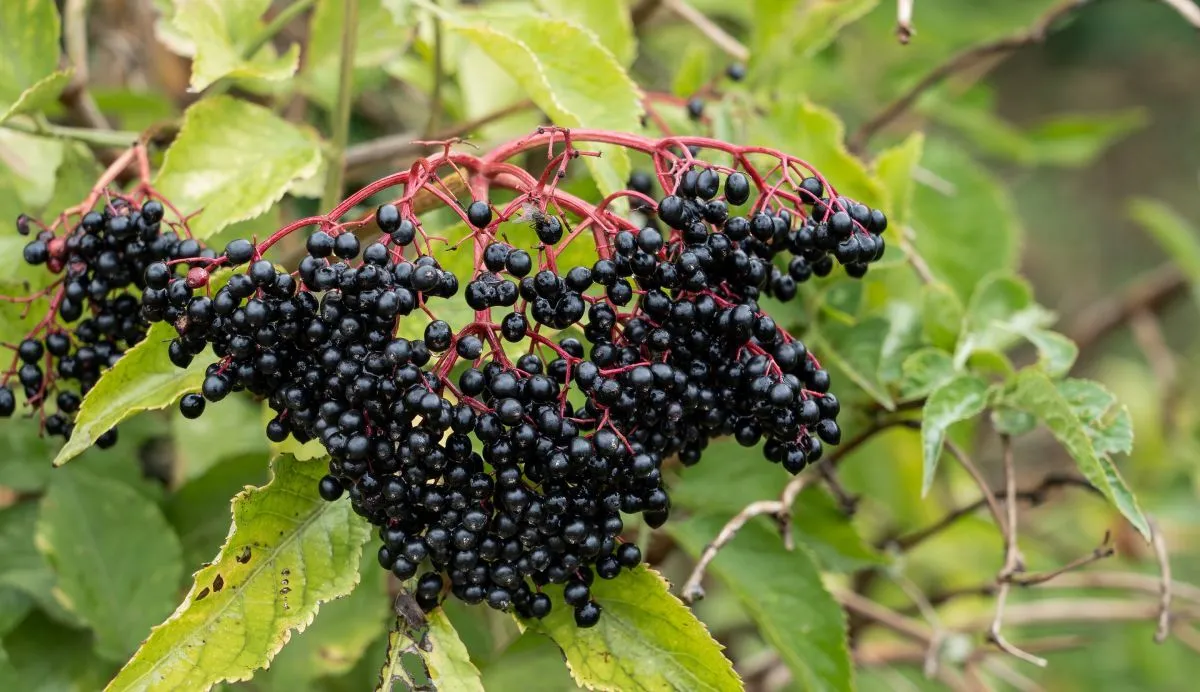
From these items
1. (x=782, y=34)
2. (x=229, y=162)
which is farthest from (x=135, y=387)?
(x=782, y=34)

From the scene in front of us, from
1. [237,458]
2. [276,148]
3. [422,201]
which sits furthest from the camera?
[237,458]

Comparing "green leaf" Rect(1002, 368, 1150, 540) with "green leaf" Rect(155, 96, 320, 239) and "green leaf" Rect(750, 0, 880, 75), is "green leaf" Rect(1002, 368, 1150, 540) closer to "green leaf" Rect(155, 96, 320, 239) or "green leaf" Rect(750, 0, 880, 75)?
"green leaf" Rect(750, 0, 880, 75)

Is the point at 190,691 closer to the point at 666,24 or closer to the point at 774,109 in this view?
the point at 774,109

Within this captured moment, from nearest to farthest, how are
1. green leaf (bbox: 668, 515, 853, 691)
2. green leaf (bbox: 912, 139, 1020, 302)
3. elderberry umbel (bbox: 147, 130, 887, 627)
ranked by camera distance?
elderberry umbel (bbox: 147, 130, 887, 627) < green leaf (bbox: 668, 515, 853, 691) < green leaf (bbox: 912, 139, 1020, 302)

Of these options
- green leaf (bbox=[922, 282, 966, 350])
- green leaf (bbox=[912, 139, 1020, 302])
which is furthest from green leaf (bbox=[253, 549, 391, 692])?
green leaf (bbox=[912, 139, 1020, 302])

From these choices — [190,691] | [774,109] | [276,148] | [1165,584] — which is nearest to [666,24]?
[774,109]

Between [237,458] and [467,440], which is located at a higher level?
[467,440]

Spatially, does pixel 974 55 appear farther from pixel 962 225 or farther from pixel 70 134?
pixel 70 134
